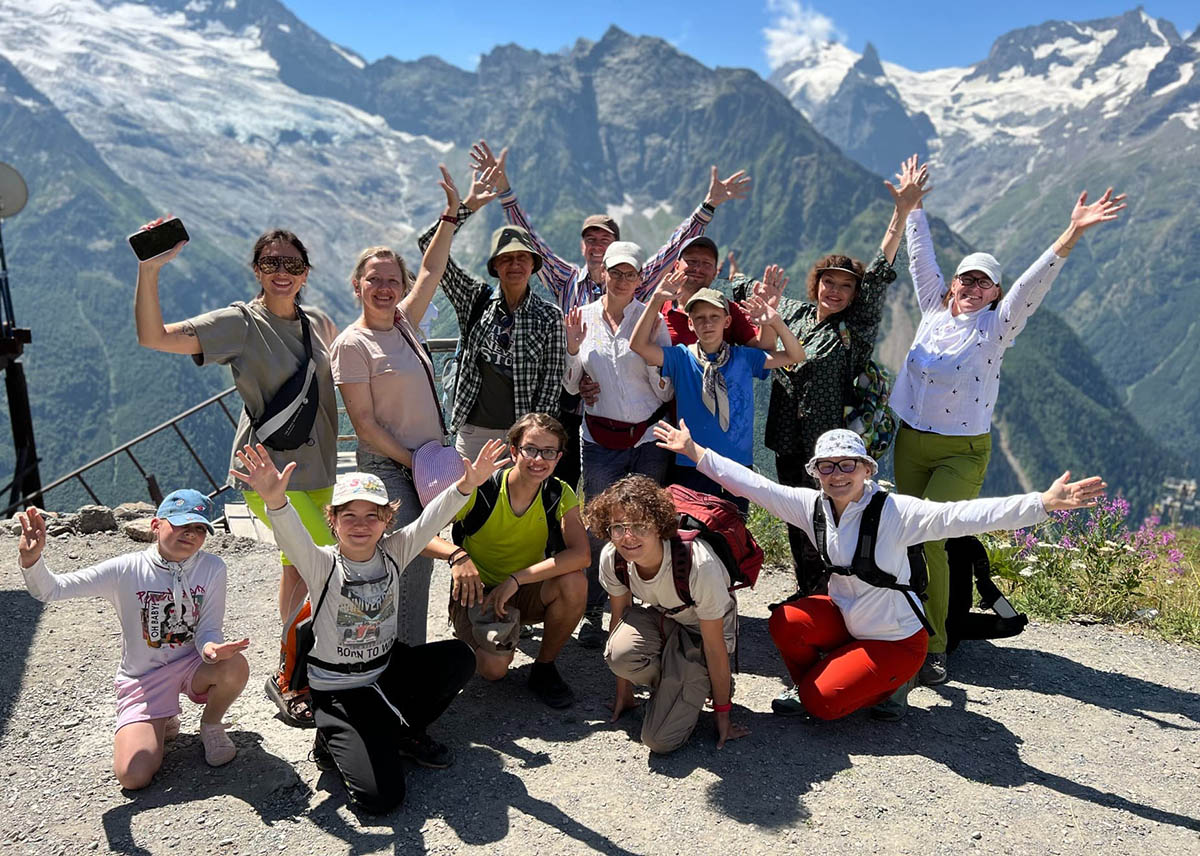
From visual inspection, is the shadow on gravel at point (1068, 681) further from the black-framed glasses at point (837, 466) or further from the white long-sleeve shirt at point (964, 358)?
the black-framed glasses at point (837, 466)

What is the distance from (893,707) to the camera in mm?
5574

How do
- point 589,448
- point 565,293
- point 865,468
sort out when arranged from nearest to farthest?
point 865,468, point 589,448, point 565,293

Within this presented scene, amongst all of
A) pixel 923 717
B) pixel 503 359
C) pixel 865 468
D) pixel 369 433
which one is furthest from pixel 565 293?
pixel 923 717

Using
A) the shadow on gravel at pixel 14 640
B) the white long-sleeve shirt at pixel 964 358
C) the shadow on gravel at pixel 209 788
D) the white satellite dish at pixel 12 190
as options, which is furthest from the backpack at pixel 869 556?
the white satellite dish at pixel 12 190

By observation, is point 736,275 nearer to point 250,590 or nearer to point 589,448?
point 589,448

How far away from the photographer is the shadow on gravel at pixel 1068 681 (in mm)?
5938

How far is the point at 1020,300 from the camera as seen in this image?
5.96 metres

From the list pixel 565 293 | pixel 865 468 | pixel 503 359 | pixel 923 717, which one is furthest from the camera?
pixel 565 293

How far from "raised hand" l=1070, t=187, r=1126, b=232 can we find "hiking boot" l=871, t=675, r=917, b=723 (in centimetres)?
333

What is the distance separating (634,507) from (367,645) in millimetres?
1715

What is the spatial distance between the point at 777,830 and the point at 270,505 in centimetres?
315

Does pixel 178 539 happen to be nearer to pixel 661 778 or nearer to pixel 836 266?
pixel 661 778

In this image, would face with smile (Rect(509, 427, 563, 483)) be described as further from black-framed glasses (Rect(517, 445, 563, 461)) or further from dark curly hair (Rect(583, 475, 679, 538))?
dark curly hair (Rect(583, 475, 679, 538))

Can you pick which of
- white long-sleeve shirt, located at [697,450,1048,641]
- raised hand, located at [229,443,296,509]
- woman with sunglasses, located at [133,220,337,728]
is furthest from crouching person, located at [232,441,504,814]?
white long-sleeve shirt, located at [697,450,1048,641]
